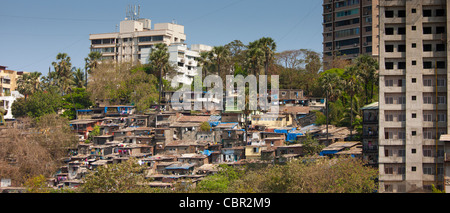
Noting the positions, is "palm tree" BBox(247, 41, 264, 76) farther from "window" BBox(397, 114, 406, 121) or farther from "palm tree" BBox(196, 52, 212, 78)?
"window" BBox(397, 114, 406, 121)

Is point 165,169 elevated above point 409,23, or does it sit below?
below

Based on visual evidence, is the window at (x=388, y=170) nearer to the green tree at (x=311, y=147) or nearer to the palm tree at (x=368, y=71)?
the green tree at (x=311, y=147)

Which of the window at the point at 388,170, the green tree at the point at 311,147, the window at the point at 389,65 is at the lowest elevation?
the window at the point at 388,170

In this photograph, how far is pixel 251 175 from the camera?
1583 inches

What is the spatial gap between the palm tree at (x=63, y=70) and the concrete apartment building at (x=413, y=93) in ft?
184

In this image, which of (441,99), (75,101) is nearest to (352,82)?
(441,99)

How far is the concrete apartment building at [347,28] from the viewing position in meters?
82.7

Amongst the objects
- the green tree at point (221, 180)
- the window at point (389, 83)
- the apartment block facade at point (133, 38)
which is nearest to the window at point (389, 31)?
the window at point (389, 83)

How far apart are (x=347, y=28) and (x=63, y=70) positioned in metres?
50.0

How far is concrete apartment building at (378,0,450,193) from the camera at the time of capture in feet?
121

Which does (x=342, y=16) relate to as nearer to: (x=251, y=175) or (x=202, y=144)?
(x=202, y=144)

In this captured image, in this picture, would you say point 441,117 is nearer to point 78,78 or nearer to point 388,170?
point 388,170
